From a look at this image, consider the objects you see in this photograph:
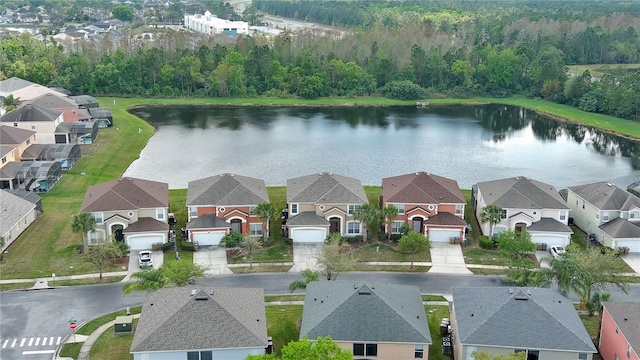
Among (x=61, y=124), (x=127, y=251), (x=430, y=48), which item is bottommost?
(x=127, y=251)

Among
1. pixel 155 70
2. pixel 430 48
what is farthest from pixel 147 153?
pixel 430 48

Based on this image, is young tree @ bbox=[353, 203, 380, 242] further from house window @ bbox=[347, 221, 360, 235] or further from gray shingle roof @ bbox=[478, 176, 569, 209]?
gray shingle roof @ bbox=[478, 176, 569, 209]

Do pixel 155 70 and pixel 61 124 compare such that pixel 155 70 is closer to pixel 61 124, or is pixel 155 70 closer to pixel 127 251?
pixel 61 124

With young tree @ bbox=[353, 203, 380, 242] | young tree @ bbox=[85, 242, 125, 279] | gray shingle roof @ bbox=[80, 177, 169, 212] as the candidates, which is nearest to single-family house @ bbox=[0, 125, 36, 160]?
gray shingle roof @ bbox=[80, 177, 169, 212]

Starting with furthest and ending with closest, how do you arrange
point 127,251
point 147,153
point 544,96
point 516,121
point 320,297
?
point 544,96, point 516,121, point 147,153, point 127,251, point 320,297

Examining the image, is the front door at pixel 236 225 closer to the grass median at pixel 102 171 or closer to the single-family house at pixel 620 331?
the grass median at pixel 102 171

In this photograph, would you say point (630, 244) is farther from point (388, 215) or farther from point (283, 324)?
point (283, 324)

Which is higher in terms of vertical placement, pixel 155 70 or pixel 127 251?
pixel 155 70
